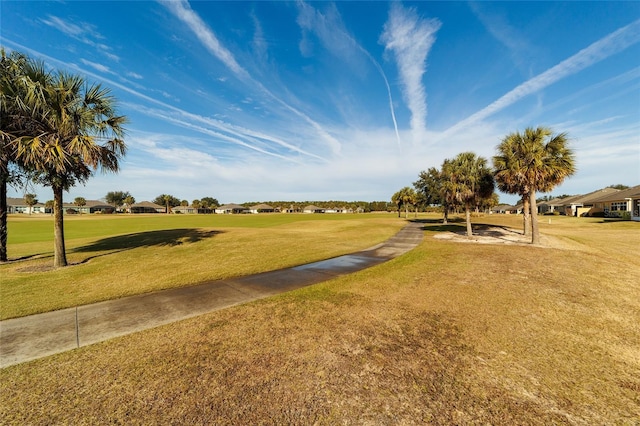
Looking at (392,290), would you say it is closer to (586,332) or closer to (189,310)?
(586,332)

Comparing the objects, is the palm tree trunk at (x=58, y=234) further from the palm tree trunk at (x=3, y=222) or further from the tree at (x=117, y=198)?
the tree at (x=117, y=198)

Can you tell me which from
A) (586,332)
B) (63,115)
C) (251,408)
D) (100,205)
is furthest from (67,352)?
(100,205)

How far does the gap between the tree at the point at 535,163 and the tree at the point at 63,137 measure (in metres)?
25.1

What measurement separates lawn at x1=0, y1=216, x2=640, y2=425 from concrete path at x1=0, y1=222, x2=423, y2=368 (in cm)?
57

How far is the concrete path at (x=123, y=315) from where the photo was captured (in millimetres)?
5105

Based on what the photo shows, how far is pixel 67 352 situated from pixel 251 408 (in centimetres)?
415

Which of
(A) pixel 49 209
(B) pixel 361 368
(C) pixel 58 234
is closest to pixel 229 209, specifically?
(A) pixel 49 209

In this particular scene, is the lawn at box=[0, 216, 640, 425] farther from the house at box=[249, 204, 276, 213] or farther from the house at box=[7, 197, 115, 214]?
the house at box=[249, 204, 276, 213]

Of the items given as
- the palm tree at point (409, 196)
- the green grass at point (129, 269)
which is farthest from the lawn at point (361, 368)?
the palm tree at point (409, 196)

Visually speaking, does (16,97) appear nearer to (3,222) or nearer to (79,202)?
(3,222)

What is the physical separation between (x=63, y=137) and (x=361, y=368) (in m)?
15.9

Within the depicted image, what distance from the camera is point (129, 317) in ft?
21.1

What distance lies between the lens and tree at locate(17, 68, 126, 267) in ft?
36.3

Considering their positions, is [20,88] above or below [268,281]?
above
